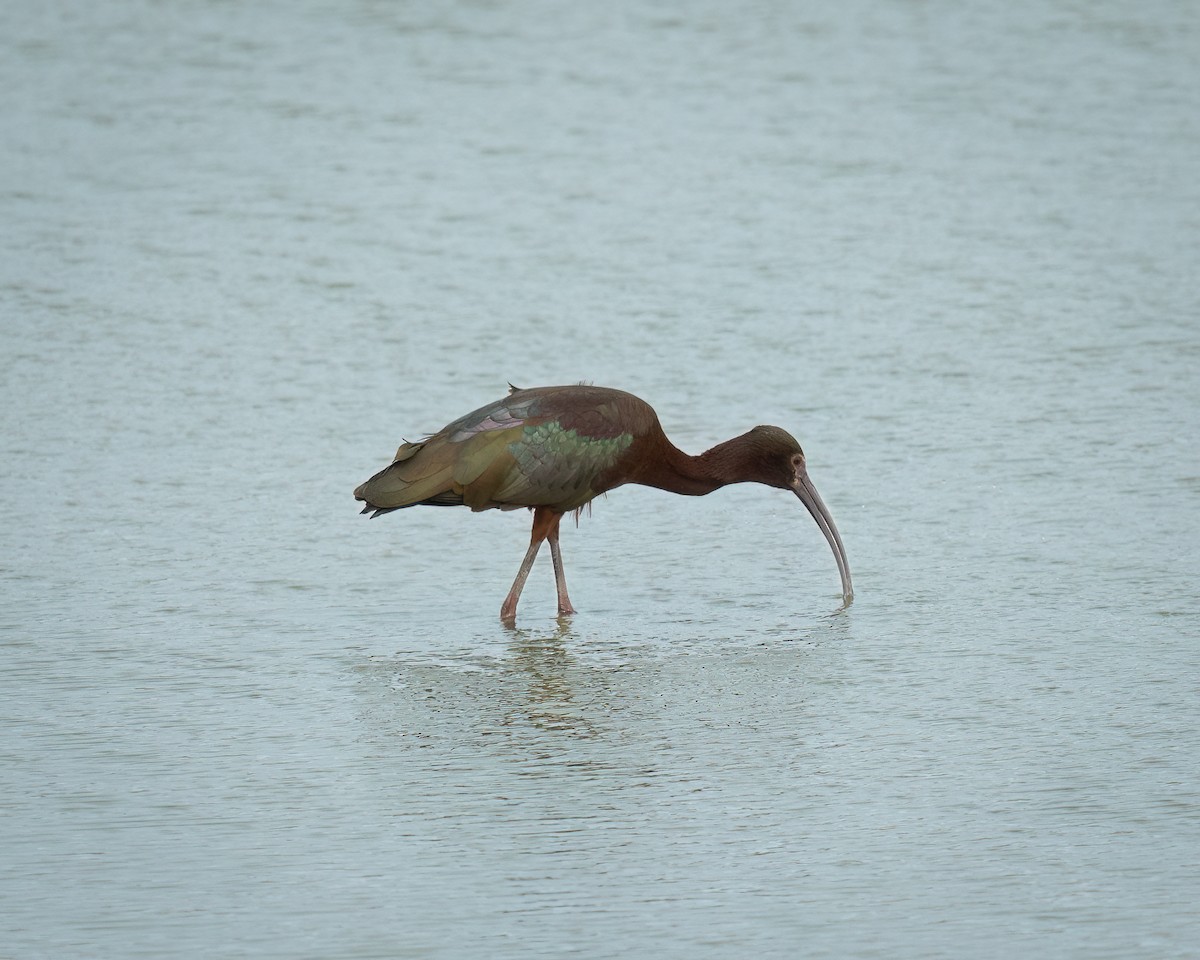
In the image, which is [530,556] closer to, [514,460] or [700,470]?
[514,460]

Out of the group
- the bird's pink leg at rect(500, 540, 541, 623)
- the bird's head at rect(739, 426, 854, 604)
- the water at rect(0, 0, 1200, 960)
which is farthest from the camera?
the bird's head at rect(739, 426, 854, 604)

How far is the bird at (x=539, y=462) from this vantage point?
27.2 ft

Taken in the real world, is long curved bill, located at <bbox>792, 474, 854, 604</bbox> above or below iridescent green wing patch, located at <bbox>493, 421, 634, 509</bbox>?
below

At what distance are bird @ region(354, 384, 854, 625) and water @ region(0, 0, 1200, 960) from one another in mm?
298

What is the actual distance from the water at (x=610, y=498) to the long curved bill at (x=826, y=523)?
0.10m

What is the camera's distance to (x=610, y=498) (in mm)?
10023

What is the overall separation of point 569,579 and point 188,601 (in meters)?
1.51

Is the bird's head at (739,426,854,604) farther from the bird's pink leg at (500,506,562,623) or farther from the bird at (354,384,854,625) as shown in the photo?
the bird's pink leg at (500,506,562,623)

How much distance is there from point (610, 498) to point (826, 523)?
1654 millimetres

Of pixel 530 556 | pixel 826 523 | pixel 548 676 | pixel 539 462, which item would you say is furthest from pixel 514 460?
pixel 826 523

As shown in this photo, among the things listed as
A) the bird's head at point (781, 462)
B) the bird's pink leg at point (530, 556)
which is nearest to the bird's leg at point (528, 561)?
the bird's pink leg at point (530, 556)

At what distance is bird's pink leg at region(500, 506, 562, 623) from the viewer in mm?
8188

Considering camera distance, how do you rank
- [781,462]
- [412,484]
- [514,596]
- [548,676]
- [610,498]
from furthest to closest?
[610,498], [781,462], [412,484], [514,596], [548,676]

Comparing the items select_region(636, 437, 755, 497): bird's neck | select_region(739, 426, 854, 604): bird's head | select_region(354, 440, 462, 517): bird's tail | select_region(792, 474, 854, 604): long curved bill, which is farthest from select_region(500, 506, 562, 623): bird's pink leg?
select_region(792, 474, 854, 604): long curved bill
